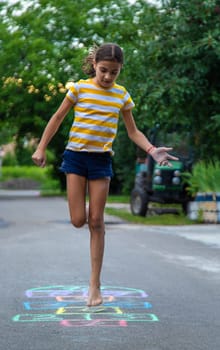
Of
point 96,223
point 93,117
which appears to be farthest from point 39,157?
point 96,223

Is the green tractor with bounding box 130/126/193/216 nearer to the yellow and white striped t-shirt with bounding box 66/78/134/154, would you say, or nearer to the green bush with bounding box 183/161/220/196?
the green bush with bounding box 183/161/220/196

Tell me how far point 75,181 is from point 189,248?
4.96 m

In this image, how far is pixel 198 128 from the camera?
17906 millimetres

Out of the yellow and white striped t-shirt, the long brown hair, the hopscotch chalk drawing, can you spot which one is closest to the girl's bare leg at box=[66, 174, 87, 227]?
the yellow and white striped t-shirt

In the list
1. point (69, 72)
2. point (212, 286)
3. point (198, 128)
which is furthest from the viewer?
point (69, 72)

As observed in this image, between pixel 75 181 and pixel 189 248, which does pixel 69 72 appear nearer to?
pixel 189 248

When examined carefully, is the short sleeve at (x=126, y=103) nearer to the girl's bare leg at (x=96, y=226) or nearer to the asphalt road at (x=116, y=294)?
the girl's bare leg at (x=96, y=226)

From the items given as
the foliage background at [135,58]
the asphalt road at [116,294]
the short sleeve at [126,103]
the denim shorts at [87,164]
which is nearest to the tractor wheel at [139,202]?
the foliage background at [135,58]

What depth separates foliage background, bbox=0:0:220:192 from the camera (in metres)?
16.3

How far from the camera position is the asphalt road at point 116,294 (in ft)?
16.4

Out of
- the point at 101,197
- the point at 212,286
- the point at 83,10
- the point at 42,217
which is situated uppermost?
the point at 83,10

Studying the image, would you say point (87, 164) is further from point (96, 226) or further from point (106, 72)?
point (106, 72)

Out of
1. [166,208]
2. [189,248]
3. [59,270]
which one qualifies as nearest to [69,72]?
[166,208]

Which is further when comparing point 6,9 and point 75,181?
point 6,9
